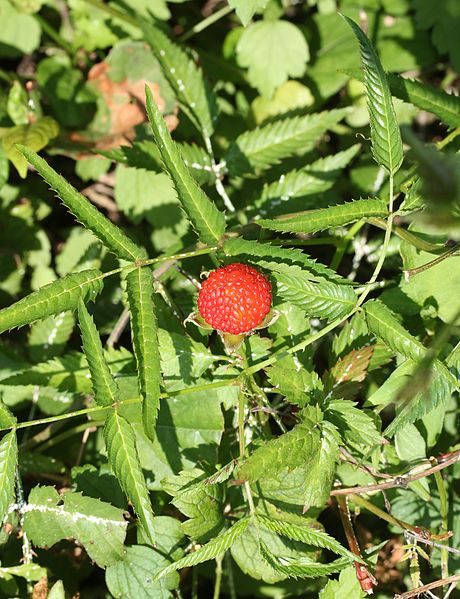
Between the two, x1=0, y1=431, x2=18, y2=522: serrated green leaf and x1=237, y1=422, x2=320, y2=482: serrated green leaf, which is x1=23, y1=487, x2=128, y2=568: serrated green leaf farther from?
x1=237, y1=422, x2=320, y2=482: serrated green leaf

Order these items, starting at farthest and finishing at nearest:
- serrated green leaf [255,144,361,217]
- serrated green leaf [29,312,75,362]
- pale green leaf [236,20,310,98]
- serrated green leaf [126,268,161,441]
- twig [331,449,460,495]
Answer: pale green leaf [236,20,310,98] → serrated green leaf [29,312,75,362] → serrated green leaf [255,144,361,217] → twig [331,449,460,495] → serrated green leaf [126,268,161,441]

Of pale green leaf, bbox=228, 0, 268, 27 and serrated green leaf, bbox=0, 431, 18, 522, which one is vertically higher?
pale green leaf, bbox=228, 0, 268, 27

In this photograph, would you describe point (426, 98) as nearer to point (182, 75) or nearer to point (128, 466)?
point (182, 75)

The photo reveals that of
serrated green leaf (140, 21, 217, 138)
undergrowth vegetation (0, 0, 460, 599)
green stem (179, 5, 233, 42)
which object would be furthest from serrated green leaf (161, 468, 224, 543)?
green stem (179, 5, 233, 42)

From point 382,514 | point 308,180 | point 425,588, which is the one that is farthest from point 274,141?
point 425,588

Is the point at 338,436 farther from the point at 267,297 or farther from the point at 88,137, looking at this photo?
the point at 88,137
